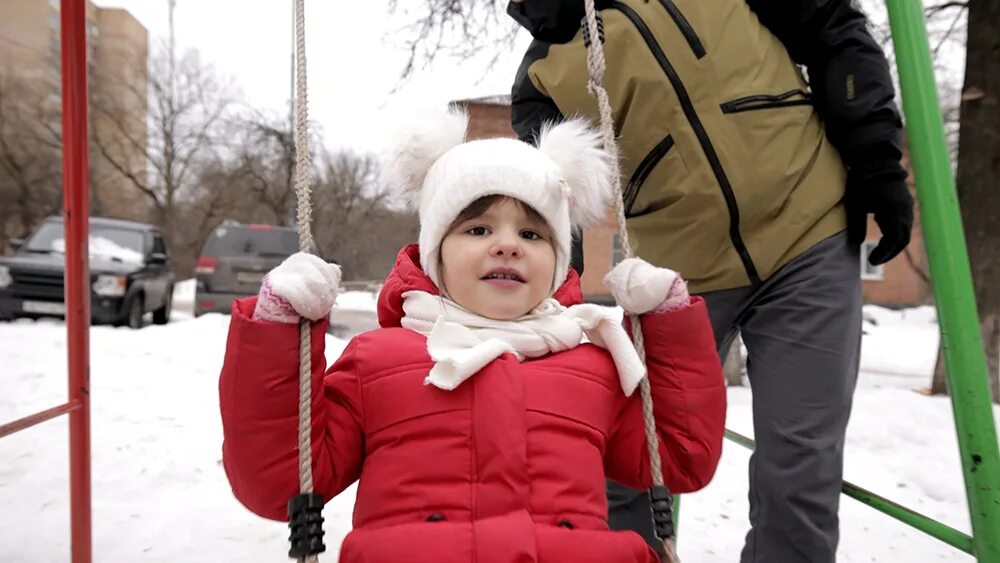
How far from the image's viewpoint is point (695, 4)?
1.42 metres

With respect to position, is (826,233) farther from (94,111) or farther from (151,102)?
(151,102)

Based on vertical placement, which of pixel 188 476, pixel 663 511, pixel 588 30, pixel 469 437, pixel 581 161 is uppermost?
pixel 588 30

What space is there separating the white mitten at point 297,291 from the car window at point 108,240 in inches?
319

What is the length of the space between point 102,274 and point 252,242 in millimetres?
1813

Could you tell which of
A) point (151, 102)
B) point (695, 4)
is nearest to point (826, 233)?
point (695, 4)

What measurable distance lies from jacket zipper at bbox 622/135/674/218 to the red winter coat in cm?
43

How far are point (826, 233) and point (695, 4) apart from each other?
55 centimetres

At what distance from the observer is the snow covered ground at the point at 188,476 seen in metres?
2.39

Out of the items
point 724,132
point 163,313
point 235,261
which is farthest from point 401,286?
point 163,313

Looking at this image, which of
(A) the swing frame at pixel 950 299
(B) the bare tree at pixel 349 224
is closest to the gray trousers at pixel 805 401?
(A) the swing frame at pixel 950 299

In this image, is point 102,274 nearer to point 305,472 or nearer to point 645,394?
point 305,472

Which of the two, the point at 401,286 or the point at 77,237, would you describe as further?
the point at 77,237

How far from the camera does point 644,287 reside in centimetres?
115

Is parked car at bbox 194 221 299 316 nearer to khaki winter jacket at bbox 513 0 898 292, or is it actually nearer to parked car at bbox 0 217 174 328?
parked car at bbox 0 217 174 328
